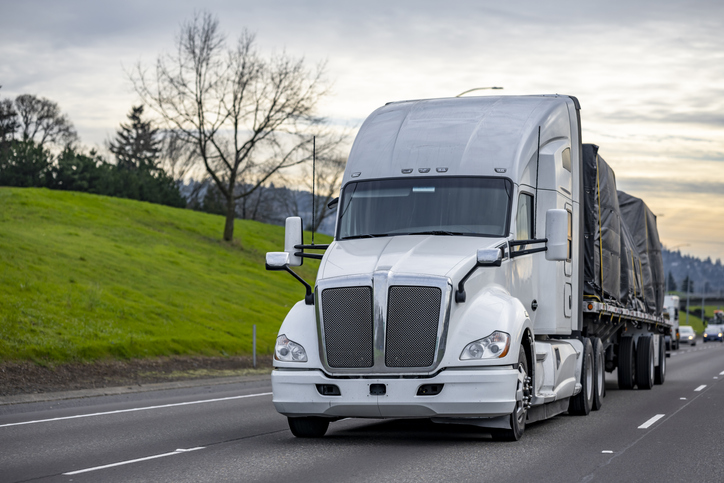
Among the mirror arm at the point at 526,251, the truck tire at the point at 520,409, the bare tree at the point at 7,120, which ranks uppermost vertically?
the bare tree at the point at 7,120

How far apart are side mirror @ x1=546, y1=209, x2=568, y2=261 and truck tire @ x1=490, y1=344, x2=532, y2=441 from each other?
4.05 ft

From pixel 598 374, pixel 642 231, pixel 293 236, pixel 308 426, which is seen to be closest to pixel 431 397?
pixel 308 426

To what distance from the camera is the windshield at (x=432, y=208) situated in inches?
465

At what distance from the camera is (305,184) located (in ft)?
221

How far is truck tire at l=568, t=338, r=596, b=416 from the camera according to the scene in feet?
49.0

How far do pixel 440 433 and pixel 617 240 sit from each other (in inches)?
314

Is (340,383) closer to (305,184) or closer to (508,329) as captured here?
(508,329)

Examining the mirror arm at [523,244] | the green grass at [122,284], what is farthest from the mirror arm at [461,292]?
the green grass at [122,284]

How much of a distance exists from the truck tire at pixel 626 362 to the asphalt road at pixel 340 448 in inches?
164

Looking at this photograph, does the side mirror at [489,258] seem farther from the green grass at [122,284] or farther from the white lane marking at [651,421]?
the green grass at [122,284]

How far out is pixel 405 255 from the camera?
1098 centimetres

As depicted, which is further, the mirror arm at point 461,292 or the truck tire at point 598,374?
the truck tire at point 598,374

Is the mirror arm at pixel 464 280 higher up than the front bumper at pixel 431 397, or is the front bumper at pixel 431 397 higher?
the mirror arm at pixel 464 280

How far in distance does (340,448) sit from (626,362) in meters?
11.7
